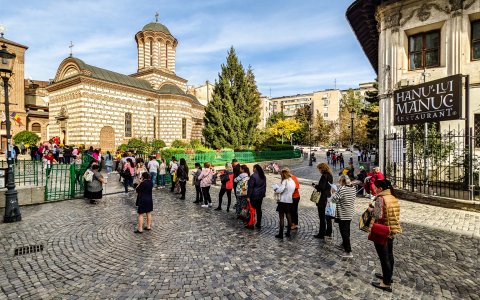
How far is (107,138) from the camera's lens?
29578mm

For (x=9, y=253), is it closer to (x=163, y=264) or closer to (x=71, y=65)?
(x=163, y=264)

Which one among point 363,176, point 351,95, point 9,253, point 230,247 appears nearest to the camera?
point 9,253

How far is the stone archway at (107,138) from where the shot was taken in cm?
2907

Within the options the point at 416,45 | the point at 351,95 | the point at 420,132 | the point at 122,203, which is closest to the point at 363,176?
the point at 420,132

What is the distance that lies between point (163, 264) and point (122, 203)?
6622mm

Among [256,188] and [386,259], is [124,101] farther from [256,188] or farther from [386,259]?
[386,259]

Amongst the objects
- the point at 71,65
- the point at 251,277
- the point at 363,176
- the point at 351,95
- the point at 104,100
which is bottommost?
the point at 251,277

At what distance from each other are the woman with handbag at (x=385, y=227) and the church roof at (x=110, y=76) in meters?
30.5

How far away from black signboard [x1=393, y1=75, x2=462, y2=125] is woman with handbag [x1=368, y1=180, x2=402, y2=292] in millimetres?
8396

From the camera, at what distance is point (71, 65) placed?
28984mm

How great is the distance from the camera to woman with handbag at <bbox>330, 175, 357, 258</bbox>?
19.1 feet

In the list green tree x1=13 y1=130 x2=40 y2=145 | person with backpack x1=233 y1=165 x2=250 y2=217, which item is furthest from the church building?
person with backpack x1=233 y1=165 x2=250 y2=217

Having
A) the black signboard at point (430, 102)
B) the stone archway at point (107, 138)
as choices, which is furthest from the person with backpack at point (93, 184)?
the stone archway at point (107, 138)

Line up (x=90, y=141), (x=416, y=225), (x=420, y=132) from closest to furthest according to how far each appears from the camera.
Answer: (x=416, y=225)
(x=420, y=132)
(x=90, y=141)
